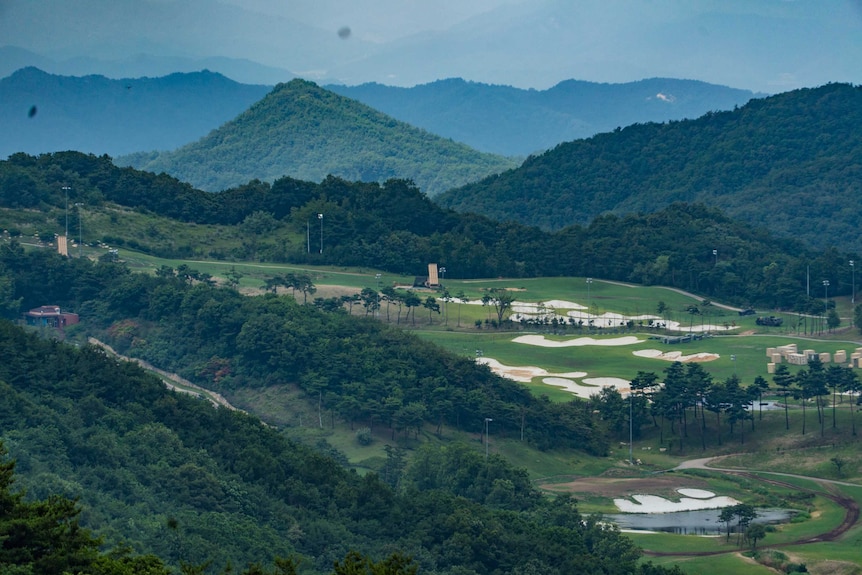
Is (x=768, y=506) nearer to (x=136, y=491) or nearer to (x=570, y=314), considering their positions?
(x=136, y=491)

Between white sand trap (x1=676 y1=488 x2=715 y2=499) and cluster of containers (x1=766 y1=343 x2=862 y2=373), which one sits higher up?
cluster of containers (x1=766 y1=343 x2=862 y2=373)

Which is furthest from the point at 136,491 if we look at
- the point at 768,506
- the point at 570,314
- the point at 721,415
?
the point at 570,314

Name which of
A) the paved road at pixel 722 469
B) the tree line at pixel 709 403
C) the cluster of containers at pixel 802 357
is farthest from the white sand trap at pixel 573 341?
the paved road at pixel 722 469

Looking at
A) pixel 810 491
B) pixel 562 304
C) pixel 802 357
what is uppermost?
pixel 562 304

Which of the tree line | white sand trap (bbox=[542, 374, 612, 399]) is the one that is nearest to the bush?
the tree line

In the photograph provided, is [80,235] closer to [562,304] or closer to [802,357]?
[562,304]

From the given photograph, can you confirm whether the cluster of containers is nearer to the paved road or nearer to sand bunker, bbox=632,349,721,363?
sand bunker, bbox=632,349,721,363

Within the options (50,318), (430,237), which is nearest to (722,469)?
(50,318)

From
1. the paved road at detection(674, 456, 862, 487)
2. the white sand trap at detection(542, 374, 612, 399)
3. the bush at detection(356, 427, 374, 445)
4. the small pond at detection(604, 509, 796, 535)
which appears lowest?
the small pond at detection(604, 509, 796, 535)
